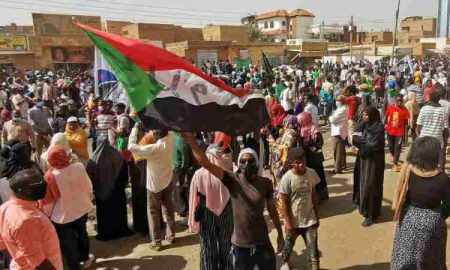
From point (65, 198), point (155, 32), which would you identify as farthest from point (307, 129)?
point (155, 32)

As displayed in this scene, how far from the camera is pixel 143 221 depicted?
19.5 feet

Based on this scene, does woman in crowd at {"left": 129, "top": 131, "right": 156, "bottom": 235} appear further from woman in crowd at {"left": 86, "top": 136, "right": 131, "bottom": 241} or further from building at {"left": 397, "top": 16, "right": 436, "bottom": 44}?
building at {"left": 397, "top": 16, "right": 436, "bottom": 44}

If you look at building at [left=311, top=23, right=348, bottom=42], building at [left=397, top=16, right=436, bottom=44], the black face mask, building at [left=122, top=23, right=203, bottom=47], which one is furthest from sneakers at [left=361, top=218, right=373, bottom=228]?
building at [left=397, top=16, right=436, bottom=44]

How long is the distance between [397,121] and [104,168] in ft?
17.3

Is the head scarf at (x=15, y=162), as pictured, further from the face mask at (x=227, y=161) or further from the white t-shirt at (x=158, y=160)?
the face mask at (x=227, y=161)

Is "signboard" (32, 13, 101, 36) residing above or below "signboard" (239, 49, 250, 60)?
above

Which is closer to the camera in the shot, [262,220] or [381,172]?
[262,220]

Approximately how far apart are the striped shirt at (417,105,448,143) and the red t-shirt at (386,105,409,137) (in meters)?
1.46

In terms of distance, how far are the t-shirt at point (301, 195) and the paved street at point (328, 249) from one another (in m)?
0.84

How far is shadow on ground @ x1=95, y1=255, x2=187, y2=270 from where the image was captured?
201 inches

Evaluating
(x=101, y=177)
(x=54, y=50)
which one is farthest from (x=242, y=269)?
(x=54, y=50)

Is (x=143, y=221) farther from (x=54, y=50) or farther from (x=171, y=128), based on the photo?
(x=54, y=50)

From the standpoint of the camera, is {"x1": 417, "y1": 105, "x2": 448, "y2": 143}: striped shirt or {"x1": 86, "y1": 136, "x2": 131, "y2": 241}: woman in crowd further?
{"x1": 417, "y1": 105, "x2": 448, "y2": 143}: striped shirt

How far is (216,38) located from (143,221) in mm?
35881
